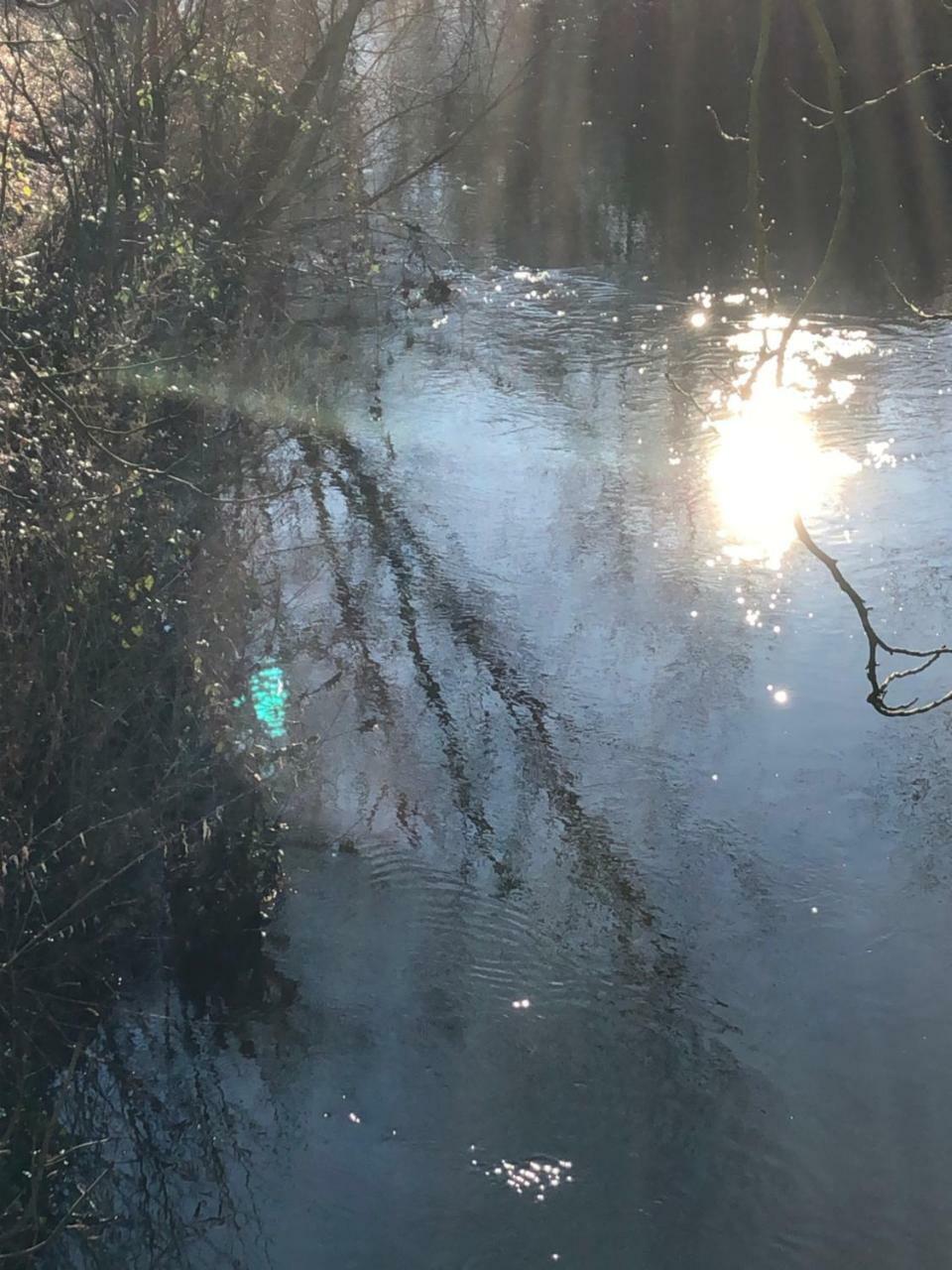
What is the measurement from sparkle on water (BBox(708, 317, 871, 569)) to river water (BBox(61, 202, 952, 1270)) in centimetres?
3

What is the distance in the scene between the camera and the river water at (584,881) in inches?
147

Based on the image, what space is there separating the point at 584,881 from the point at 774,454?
12.9 feet

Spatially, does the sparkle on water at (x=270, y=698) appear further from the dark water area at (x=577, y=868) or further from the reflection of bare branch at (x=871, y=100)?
the reflection of bare branch at (x=871, y=100)

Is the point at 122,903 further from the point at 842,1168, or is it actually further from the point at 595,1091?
the point at 842,1168

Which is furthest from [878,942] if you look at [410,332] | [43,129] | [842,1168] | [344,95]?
[344,95]

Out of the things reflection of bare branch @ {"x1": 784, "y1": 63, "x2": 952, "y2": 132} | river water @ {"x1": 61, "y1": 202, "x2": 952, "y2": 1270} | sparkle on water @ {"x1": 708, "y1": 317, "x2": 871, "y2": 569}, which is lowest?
river water @ {"x1": 61, "y1": 202, "x2": 952, "y2": 1270}

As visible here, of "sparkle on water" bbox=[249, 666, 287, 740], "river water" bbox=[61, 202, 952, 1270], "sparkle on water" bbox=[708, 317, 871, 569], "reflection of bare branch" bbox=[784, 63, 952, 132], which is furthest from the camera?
"sparkle on water" bbox=[708, 317, 871, 569]

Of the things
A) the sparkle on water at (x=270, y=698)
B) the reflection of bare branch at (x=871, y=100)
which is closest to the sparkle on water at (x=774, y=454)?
the sparkle on water at (x=270, y=698)

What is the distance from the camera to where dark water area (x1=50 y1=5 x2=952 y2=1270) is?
3729mm

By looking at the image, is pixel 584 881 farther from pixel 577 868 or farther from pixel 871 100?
pixel 871 100

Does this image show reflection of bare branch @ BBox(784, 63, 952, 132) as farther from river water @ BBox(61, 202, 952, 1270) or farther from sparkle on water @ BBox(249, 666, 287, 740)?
sparkle on water @ BBox(249, 666, 287, 740)

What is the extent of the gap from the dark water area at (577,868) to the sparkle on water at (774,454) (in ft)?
0.12

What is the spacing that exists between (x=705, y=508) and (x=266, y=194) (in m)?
3.84

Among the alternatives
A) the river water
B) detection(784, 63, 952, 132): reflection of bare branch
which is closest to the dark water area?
the river water
